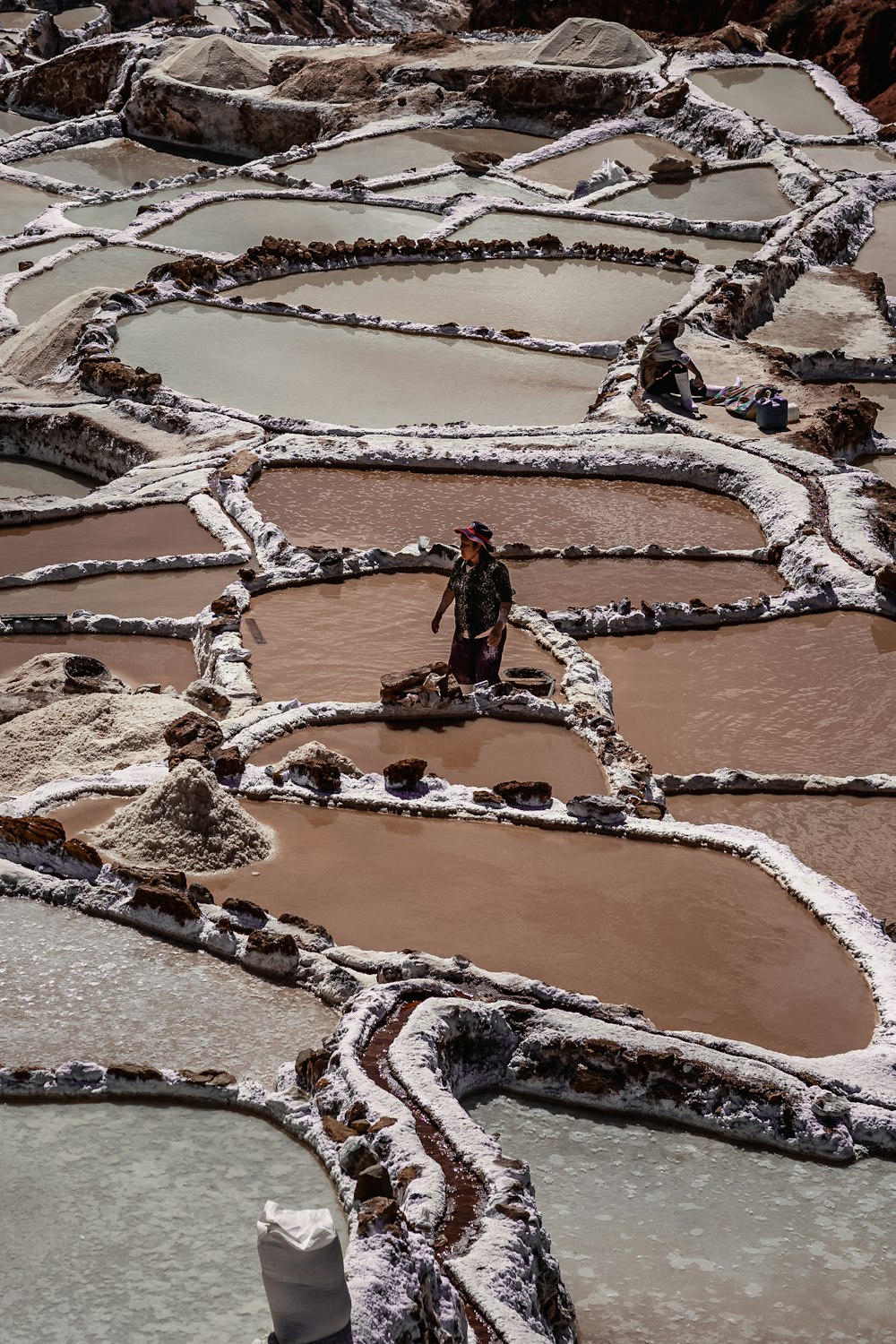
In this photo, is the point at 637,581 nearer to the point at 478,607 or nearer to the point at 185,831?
the point at 478,607

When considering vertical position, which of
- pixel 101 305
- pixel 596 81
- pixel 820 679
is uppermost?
pixel 596 81

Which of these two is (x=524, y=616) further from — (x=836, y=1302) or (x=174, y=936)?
(x=836, y=1302)

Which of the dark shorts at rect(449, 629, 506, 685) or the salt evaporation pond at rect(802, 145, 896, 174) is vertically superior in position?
the salt evaporation pond at rect(802, 145, 896, 174)

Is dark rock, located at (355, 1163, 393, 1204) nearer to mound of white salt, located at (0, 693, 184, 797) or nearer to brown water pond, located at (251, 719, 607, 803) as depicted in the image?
brown water pond, located at (251, 719, 607, 803)

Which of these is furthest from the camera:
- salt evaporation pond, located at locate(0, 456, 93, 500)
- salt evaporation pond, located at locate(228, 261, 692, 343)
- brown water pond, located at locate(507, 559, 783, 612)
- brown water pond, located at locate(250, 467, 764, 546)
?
salt evaporation pond, located at locate(228, 261, 692, 343)

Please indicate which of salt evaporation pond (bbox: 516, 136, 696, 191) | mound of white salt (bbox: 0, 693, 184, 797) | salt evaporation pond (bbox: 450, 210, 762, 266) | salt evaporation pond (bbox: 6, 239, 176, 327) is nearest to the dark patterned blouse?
mound of white salt (bbox: 0, 693, 184, 797)

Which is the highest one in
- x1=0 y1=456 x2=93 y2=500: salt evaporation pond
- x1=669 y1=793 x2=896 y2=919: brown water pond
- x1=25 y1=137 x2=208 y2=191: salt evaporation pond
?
x1=25 y1=137 x2=208 y2=191: salt evaporation pond

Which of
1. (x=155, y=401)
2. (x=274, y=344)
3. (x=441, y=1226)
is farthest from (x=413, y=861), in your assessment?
(x=274, y=344)
